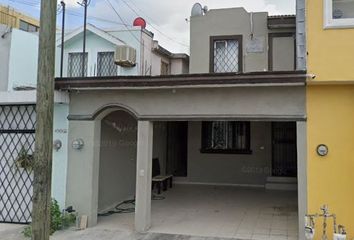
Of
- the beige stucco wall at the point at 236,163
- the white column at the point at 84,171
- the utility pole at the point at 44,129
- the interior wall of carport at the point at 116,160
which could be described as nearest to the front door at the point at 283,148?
the beige stucco wall at the point at 236,163

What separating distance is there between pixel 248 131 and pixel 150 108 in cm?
885

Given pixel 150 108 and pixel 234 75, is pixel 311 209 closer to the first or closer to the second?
pixel 234 75

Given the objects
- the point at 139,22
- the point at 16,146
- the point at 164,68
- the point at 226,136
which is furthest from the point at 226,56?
the point at 16,146

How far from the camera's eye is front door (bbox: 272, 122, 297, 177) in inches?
656

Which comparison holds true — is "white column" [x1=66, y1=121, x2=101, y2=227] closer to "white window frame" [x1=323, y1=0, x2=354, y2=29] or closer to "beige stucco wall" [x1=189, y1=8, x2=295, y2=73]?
"white window frame" [x1=323, y1=0, x2=354, y2=29]

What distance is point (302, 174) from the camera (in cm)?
805

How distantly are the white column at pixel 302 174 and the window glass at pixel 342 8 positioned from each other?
2.46 m

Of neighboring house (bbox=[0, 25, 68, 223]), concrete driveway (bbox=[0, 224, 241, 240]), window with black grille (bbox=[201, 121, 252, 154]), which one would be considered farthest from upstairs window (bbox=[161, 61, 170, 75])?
concrete driveway (bbox=[0, 224, 241, 240])

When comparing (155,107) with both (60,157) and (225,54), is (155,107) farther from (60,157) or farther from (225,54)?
(225,54)

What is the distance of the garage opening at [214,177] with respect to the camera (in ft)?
32.3

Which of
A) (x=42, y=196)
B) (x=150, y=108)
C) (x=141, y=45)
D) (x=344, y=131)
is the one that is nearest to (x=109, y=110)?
(x=150, y=108)

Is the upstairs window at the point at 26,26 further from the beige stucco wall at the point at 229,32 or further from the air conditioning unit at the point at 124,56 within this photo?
the beige stucco wall at the point at 229,32

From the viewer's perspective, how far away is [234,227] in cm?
946

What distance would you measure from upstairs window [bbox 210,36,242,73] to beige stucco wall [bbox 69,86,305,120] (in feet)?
20.9
